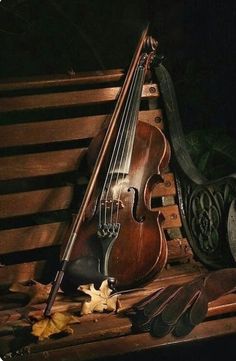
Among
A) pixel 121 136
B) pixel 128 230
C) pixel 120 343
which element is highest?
pixel 121 136

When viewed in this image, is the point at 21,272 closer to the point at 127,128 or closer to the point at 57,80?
the point at 127,128

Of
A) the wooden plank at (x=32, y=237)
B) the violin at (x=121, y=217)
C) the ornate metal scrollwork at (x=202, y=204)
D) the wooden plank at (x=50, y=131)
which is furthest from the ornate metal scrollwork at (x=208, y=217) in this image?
the wooden plank at (x=32, y=237)

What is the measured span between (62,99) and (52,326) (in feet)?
4.31

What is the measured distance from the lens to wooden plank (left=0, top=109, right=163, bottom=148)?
8.42ft

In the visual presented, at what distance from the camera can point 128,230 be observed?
2193 mm

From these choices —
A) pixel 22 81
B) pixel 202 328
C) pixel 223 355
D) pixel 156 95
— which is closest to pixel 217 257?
pixel 223 355

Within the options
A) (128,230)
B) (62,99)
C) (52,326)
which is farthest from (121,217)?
(62,99)

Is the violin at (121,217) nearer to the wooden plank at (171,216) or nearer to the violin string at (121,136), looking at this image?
the violin string at (121,136)

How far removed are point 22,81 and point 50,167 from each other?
0.47 metres

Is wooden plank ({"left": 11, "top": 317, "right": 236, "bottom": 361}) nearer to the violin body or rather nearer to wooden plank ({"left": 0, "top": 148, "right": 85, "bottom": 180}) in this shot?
the violin body

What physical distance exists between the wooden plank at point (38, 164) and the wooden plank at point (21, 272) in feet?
1.46

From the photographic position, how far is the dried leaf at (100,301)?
194 centimetres

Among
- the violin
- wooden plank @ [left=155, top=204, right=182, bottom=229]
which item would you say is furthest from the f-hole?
wooden plank @ [left=155, top=204, right=182, bottom=229]

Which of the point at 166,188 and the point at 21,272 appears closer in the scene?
the point at 21,272
